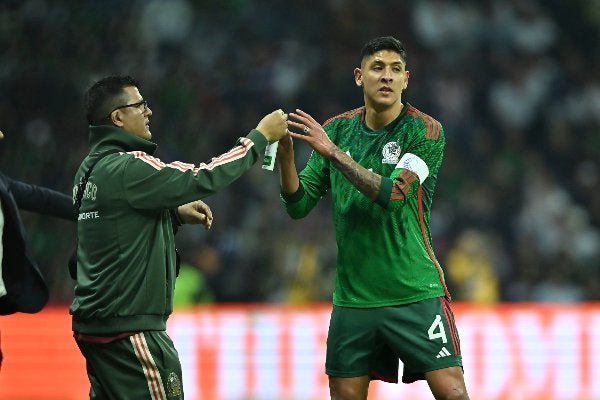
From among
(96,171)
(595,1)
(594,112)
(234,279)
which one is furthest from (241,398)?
(595,1)

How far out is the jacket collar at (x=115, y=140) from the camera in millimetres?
4609

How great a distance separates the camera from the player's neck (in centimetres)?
519

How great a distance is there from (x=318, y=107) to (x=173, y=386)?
26.0ft

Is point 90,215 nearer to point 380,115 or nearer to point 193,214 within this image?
point 193,214

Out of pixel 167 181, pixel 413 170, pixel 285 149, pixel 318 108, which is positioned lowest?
pixel 167 181

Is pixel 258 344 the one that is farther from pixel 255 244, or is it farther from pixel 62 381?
pixel 255 244

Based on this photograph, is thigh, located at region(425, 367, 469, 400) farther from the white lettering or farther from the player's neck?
the white lettering

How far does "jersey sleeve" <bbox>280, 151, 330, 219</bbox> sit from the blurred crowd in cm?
521

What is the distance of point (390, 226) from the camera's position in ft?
16.6

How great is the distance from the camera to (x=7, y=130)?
1158 cm

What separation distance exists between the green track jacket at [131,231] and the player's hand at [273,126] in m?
0.19

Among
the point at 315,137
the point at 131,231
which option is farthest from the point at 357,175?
the point at 131,231

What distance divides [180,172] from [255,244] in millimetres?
6926

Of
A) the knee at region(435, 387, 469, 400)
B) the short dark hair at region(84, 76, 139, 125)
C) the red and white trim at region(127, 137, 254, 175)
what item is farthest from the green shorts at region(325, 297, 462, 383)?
the short dark hair at region(84, 76, 139, 125)
